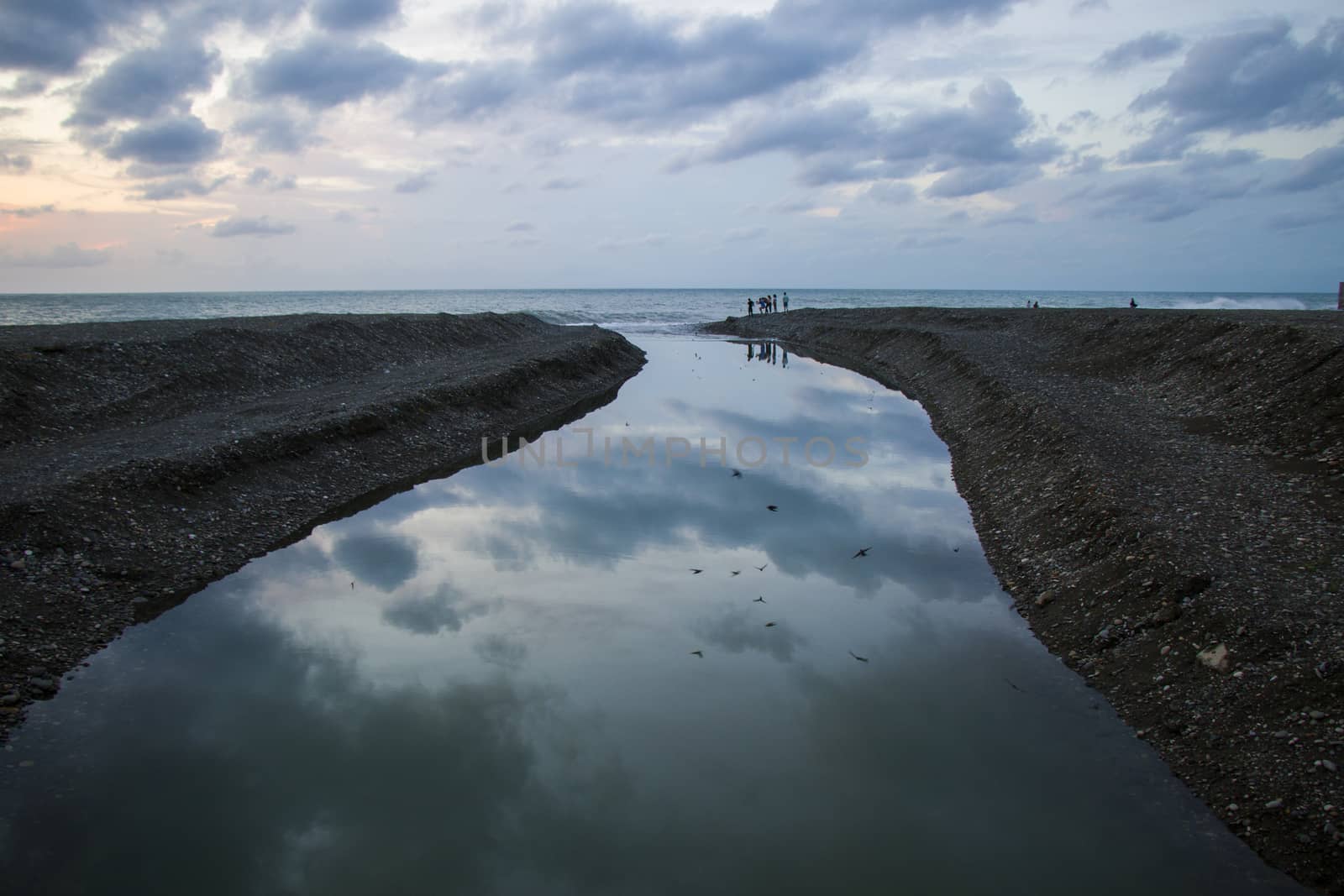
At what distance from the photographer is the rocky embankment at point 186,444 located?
11641mm

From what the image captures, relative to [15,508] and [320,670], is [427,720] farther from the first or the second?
[15,508]

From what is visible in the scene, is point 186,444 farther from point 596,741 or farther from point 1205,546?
point 1205,546

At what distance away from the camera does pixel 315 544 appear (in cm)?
1521

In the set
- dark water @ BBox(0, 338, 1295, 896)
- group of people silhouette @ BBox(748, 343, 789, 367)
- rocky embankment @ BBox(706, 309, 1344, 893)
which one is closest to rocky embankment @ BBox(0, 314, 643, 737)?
dark water @ BBox(0, 338, 1295, 896)

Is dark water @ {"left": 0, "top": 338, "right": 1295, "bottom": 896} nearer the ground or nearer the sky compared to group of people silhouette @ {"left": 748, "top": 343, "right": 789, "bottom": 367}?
nearer the ground

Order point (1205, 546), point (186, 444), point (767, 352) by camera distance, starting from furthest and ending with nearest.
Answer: point (767, 352), point (186, 444), point (1205, 546)

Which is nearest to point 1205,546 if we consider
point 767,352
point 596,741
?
point 596,741

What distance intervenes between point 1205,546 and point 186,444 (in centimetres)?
2004

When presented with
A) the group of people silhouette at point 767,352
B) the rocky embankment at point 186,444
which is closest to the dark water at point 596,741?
the rocky embankment at point 186,444

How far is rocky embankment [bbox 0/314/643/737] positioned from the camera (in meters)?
11.6

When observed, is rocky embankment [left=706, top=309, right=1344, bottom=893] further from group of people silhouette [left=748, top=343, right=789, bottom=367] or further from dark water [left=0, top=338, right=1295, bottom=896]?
group of people silhouette [left=748, top=343, right=789, bottom=367]

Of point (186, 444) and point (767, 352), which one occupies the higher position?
point (767, 352)

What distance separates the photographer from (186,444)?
17.5 meters

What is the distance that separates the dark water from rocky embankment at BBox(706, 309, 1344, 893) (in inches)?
21.9
